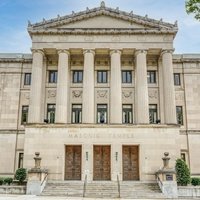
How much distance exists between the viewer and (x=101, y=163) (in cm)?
2828

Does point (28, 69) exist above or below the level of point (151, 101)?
above

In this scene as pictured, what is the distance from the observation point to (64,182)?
84.2ft

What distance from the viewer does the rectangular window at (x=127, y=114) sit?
35.6 metres

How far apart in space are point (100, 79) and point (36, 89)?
7572mm

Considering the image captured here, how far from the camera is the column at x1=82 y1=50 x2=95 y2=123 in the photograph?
32.9 m

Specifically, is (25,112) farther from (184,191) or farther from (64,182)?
(184,191)

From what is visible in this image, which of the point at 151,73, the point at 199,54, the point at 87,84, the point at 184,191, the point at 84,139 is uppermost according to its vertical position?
the point at 199,54

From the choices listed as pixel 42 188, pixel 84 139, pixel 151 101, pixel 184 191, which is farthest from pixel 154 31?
pixel 42 188

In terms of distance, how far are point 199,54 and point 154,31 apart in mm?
7202

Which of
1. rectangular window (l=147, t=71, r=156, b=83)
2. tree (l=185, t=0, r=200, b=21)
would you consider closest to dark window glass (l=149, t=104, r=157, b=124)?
rectangular window (l=147, t=71, r=156, b=83)

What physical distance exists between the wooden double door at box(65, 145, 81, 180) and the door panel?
145cm

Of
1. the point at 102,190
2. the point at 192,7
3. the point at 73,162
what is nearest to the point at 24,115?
the point at 73,162

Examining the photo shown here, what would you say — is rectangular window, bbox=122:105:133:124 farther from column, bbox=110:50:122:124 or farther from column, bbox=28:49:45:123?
column, bbox=28:49:45:123

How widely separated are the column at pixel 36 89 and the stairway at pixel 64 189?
960 cm
